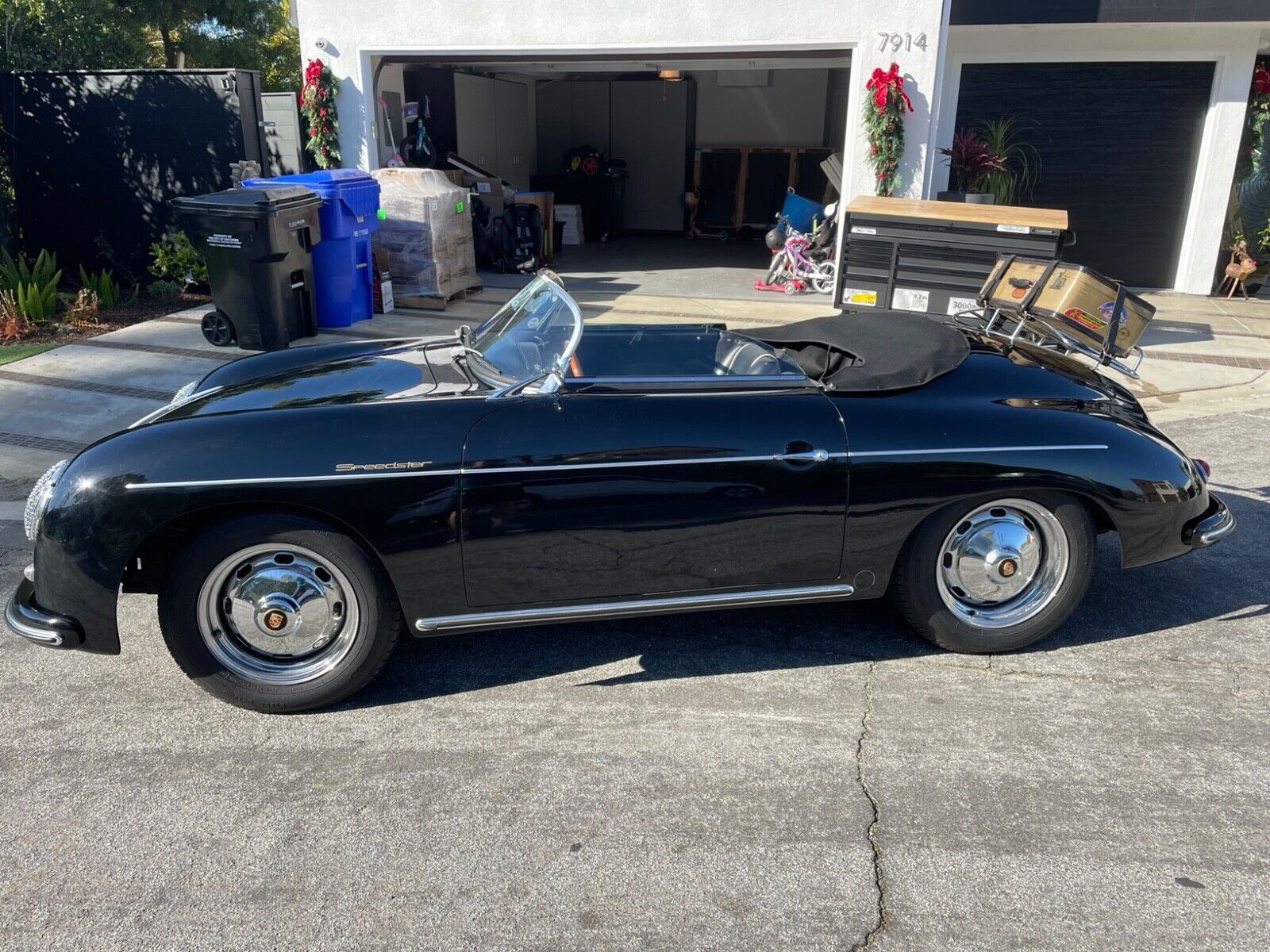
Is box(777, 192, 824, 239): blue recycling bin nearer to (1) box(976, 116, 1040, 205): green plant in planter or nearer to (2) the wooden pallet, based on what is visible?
(1) box(976, 116, 1040, 205): green plant in planter

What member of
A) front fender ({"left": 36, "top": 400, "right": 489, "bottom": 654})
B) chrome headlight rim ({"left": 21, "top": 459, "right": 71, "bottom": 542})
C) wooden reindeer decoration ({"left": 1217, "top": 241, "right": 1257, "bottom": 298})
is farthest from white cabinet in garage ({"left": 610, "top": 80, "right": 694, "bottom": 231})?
chrome headlight rim ({"left": 21, "top": 459, "right": 71, "bottom": 542})

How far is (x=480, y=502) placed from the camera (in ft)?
10.9

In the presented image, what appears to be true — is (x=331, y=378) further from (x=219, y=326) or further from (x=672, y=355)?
(x=219, y=326)

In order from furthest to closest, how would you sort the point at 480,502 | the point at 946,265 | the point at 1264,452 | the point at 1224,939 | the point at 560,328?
the point at 946,265 < the point at 1264,452 < the point at 560,328 < the point at 480,502 < the point at 1224,939

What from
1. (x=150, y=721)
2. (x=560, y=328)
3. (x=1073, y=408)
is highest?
(x=560, y=328)

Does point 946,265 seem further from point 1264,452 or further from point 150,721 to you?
point 150,721

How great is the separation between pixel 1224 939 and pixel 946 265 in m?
7.00

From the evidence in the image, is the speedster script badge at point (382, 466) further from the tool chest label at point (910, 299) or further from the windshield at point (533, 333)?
the tool chest label at point (910, 299)

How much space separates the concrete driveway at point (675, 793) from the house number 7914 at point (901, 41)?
Result: 311 inches

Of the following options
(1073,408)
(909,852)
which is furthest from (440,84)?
(909,852)

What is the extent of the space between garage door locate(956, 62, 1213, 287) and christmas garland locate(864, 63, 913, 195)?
1.92 meters

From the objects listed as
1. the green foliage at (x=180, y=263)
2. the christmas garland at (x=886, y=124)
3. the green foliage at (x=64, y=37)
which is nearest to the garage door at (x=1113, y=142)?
the christmas garland at (x=886, y=124)

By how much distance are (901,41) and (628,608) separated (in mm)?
8967

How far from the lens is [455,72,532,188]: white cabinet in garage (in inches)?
614
